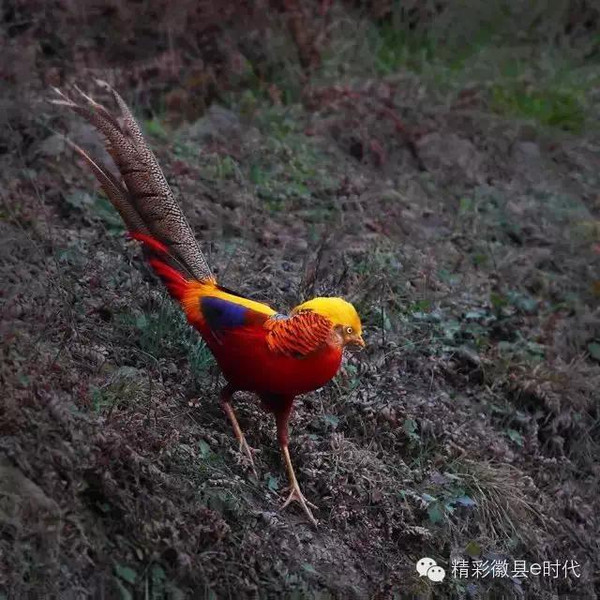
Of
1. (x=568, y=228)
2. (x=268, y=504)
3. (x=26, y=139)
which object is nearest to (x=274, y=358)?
(x=268, y=504)

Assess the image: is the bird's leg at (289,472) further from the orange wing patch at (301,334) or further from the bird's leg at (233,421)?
the orange wing patch at (301,334)

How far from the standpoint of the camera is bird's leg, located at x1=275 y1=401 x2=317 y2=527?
4098mm

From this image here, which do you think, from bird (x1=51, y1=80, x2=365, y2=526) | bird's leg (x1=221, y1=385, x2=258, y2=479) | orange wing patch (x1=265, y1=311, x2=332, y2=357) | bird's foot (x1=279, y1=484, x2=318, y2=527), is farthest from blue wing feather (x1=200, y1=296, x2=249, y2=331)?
bird's foot (x1=279, y1=484, x2=318, y2=527)

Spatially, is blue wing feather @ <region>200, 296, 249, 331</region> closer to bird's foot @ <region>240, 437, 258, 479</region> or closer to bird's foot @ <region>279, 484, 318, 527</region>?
bird's foot @ <region>240, 437, 258, 479</region>

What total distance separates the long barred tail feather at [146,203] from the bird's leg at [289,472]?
2.16ft

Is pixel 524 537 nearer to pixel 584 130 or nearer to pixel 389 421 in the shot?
pixel 389 421

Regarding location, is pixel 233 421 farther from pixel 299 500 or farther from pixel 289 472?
pixel 299 500

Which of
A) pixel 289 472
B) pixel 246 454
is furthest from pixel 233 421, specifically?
pixel 289 472

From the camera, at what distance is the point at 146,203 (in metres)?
4.34

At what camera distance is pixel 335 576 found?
12.9 feet

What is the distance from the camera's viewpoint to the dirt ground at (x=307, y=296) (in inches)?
143

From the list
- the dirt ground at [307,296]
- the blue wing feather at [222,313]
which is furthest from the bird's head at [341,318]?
the dirt ground at [307,296]

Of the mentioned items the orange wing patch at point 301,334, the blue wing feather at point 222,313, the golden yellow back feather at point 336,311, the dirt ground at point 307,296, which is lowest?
the dirt ground at point 307,296

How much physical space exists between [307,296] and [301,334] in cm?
160
